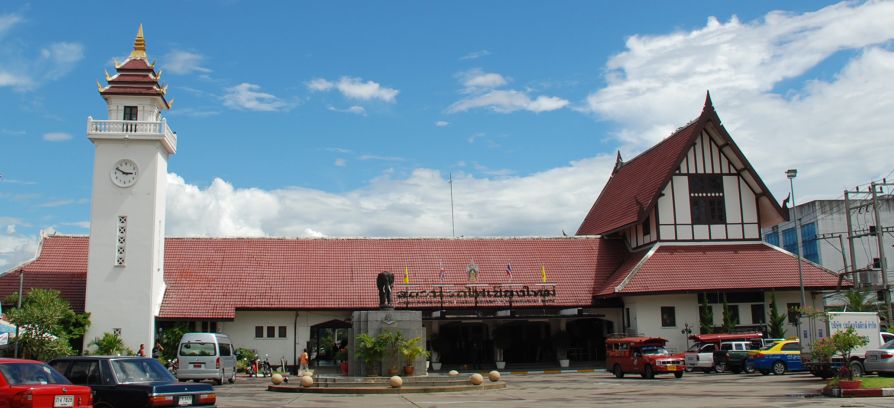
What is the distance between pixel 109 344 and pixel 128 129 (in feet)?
31.1

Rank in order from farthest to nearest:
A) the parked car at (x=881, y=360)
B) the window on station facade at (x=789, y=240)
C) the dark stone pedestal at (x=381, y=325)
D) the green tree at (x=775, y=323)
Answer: the window on station facade at (x=789, y=240) < the green tree at (x=775, y=323) < the dark stone pedestal at (x=381, y=325) < the parked car at (x=881, y=360)

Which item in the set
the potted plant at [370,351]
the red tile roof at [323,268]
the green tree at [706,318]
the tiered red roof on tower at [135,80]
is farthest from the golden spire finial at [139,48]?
the green tree at [706,318]

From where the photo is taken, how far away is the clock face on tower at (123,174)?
119 ft

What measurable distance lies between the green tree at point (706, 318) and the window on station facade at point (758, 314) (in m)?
2.52

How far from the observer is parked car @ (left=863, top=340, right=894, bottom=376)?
23812mm

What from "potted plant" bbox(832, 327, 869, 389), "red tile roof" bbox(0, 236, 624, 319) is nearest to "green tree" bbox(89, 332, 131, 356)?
"red tile roof" bbox(0, 236, 624, 319)

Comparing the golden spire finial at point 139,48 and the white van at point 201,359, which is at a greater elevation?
the golden spire finial at point 139,48

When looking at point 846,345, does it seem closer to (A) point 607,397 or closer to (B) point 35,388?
(A) point 607,397

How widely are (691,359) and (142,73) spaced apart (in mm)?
27135

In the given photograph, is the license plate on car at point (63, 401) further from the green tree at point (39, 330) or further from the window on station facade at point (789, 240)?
the window on station facade at point (789, 240)

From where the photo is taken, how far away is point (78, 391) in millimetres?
12406

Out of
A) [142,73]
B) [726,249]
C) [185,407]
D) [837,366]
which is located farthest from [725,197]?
[185,407]

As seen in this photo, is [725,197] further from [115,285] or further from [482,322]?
[115,285]

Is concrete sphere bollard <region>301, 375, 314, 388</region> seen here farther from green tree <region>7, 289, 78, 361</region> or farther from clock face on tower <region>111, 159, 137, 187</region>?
clock face on tower <region>111, 159, 137, 187</region>
